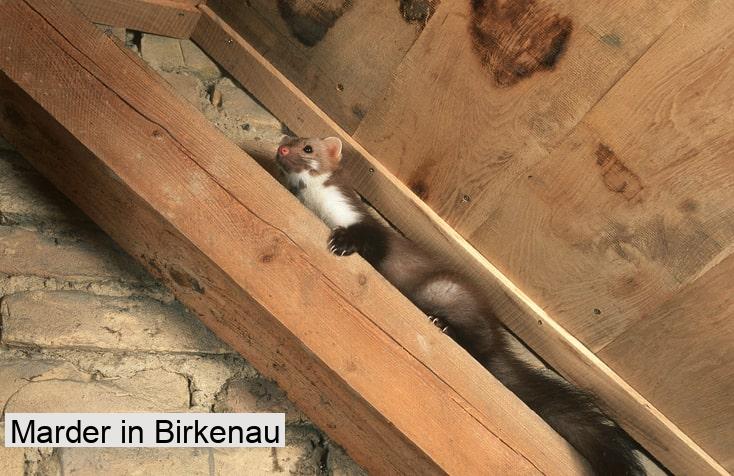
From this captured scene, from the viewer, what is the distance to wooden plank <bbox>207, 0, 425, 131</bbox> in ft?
6.29

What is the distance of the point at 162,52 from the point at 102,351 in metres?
0.96

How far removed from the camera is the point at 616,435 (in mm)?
1832

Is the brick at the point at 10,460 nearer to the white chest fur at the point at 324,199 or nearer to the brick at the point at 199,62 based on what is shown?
the white chest fur at the point at 324,199

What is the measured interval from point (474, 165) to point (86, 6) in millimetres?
1199

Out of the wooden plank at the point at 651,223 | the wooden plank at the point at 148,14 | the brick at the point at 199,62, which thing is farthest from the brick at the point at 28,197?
the wooden plank at the point at 651,223

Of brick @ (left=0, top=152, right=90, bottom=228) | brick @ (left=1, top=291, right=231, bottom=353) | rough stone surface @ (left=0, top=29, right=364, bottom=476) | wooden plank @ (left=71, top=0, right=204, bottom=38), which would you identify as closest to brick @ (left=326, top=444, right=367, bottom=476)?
rough stone surface @ (left=0, top=29, right=364, bottom=476)

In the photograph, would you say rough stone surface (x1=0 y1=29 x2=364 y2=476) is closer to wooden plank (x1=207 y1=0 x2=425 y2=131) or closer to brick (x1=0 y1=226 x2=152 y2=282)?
brick (x1=0 y1=226 x2=152 y2=282)

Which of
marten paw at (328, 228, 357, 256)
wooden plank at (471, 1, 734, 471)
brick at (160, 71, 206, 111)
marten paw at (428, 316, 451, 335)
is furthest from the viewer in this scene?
brick at (160, 71, 206, 111)

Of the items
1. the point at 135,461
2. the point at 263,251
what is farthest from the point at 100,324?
the point at 263,251

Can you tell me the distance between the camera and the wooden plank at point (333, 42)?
75.5 inches

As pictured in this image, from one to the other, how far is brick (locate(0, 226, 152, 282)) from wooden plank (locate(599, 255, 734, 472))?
129 cm

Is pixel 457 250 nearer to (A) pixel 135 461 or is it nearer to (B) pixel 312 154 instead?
(B) pixel 312 154

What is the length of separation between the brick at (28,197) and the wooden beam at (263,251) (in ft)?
0.95

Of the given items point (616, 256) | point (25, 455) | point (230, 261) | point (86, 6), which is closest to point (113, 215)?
point (230, 261)
